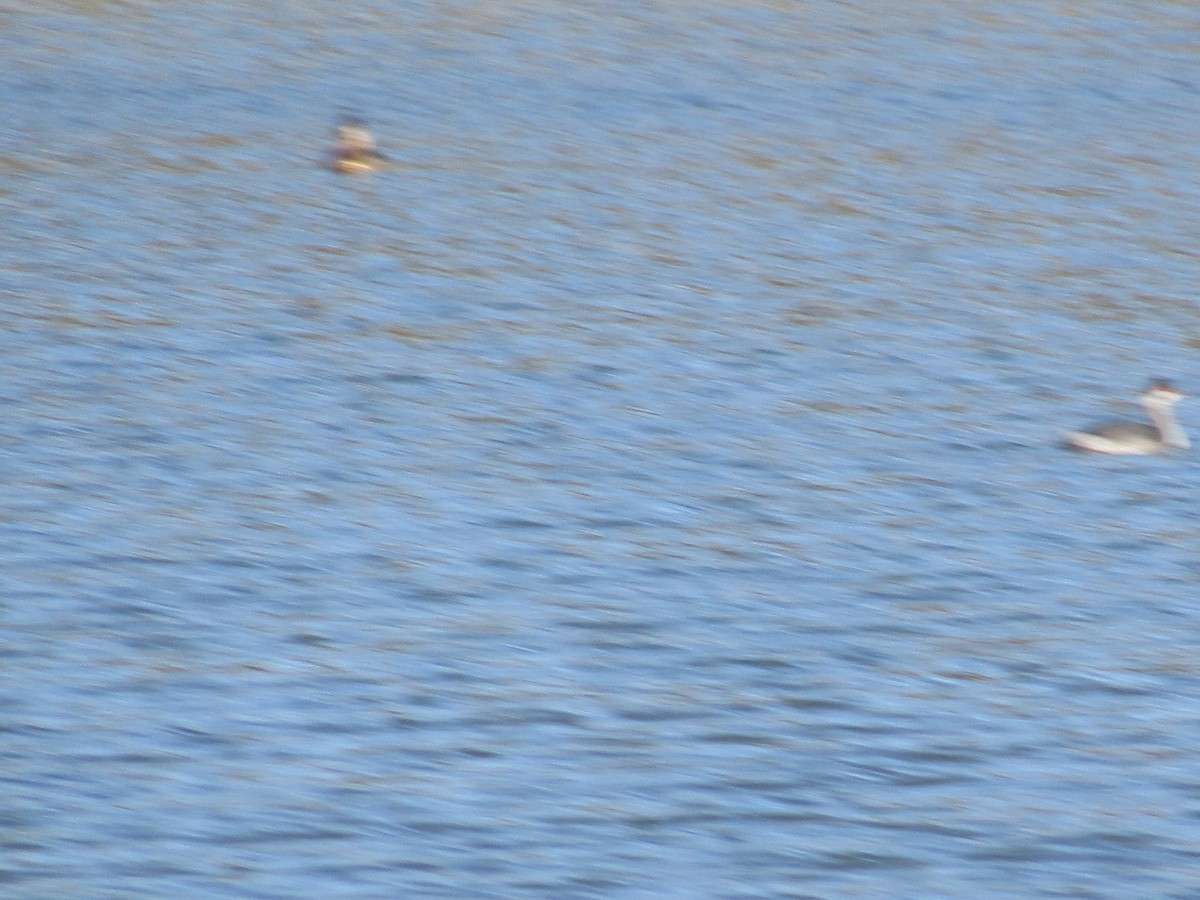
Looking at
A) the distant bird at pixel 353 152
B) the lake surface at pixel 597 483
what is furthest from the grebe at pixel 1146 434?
the distant bird at pixel 353 152

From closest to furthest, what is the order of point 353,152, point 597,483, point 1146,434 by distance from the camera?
point 597,483 → point 1146,434 → point 353,152

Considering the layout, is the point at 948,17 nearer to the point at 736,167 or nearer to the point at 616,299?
the point at 736,167

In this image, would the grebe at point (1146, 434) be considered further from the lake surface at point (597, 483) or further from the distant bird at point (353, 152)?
the distant bird at point (353, 152)

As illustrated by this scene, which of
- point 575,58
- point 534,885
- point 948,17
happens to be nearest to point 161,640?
point 534,885

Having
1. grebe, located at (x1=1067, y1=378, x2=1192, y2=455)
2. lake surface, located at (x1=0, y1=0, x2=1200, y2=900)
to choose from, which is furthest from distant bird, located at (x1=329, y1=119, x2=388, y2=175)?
grebe, located at (x1=1067, y1=378, x2=1192, y2=455)

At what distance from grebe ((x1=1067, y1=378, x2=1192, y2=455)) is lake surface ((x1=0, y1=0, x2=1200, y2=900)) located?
5.6 inches

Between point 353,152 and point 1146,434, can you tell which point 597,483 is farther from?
point 353,152

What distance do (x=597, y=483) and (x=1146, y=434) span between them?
7.63 ft

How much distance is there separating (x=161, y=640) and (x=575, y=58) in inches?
449

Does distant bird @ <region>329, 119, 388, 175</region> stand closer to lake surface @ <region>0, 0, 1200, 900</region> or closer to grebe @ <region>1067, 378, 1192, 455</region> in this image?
lake surface @ <region>0, 0, 1200, 900</region>

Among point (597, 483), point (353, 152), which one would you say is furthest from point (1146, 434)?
point (353, 152)

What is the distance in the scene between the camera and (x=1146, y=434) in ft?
31.2

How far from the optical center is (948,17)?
19312 mm

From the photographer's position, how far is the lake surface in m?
6.14
